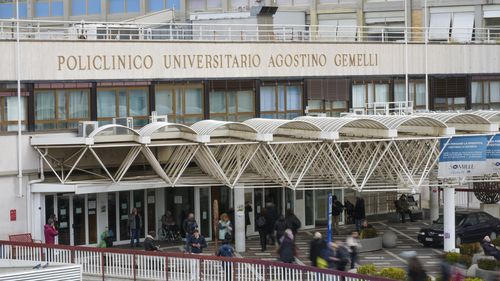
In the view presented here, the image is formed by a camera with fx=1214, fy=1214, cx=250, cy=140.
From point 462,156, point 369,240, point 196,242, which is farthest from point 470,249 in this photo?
point 196,242

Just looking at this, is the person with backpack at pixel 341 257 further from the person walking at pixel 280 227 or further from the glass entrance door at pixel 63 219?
the glass entrance door at pixel 63 219

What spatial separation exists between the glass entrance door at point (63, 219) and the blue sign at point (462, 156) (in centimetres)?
1208

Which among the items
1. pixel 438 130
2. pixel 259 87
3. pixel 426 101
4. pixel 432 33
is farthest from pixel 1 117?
pixel 432 33

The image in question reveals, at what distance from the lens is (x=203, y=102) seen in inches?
1699

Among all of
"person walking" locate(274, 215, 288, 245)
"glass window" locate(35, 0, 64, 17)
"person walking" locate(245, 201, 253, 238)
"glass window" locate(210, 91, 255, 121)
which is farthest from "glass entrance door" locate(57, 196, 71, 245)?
"glass window" locate(35, 0, 64, 17)

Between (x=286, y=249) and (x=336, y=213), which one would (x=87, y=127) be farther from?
(x=286, y=249)

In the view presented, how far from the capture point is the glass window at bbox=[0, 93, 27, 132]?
38375mm

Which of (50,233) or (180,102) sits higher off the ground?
(180,102)

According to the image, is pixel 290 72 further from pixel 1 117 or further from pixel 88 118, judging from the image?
pixel 1 117

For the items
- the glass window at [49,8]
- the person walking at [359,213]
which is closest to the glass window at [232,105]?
the person walking at [359,213]

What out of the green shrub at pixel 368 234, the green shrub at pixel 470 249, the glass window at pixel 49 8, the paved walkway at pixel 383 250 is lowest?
the paved walkway at pixel 383 250

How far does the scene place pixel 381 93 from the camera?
47531 millimetres

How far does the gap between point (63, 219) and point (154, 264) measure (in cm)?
949

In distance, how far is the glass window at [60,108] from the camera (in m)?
39.3
